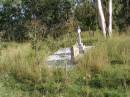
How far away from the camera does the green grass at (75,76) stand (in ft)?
25.0

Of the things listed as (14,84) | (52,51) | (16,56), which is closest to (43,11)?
(52,51)

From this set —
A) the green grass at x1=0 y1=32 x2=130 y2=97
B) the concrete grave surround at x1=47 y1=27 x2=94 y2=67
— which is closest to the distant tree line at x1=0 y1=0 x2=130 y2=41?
the concrete grave surround at x1=47 y1=27 x2=94 y2=67

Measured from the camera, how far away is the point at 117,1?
91.7ft

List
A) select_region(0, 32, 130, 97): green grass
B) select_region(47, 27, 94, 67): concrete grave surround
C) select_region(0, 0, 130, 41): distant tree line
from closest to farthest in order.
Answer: select_region(0, 32, 130, 97): green grass → select_region(47, 27, 94, 67): concrete grave surround → select_region(0, 0, 130, 41): distant tree line

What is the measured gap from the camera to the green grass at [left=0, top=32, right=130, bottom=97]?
7.62m

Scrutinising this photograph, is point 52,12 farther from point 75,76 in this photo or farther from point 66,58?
point 75,76

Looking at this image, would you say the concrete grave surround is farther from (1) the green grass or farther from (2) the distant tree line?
(2) the distant tree line

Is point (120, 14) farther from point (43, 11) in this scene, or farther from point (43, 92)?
point (43, 92)

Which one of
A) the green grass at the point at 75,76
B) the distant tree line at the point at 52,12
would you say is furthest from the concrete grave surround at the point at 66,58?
the distant tree line at the point at 52,12

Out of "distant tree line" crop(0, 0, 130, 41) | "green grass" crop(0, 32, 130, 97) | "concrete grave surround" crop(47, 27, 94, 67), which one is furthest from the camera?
"distant tree line" crop(0, 0, 130, 41)

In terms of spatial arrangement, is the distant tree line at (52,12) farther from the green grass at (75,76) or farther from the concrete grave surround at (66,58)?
the green grass at (75,76)

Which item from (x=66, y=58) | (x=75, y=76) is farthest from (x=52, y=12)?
(x=75, y=76)

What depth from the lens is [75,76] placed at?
8516 millimetres

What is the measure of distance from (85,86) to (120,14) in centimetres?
2178
